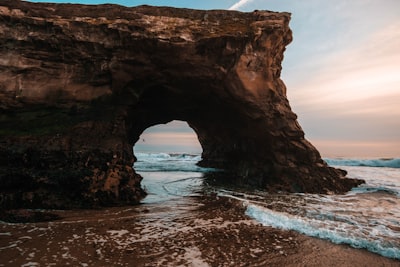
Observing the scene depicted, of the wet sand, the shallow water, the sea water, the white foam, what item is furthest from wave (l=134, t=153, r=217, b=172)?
the wet sand

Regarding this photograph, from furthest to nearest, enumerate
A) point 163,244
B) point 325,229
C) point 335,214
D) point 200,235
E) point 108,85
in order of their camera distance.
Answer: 1. point 108,85
2. point 335,214
3. point 325,229
4. point 200,235
5. point 163,244

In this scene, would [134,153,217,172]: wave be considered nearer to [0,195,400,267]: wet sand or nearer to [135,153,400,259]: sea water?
[135,153,400,259]: sea water

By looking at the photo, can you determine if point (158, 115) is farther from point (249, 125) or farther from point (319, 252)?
point (319, 252)

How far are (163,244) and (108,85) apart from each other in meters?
7.30

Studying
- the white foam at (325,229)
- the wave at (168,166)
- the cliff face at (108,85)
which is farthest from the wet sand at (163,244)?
the wave at (168,166)

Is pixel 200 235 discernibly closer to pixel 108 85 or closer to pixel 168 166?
pixel 108 85

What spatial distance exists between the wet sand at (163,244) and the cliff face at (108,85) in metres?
2.30

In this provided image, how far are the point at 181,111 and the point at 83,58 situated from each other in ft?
25.6

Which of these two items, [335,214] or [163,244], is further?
[335,214]

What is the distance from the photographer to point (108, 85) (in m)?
11.3

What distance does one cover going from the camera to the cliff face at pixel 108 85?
9703 millimetres

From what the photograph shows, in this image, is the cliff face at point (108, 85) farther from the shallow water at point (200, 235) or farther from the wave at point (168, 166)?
the wave at point (168, 166)

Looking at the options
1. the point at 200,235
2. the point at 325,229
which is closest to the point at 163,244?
the point at 200,235

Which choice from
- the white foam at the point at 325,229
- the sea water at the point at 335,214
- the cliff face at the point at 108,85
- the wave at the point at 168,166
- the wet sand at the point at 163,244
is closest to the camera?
the wet sand at the point at 163,244
